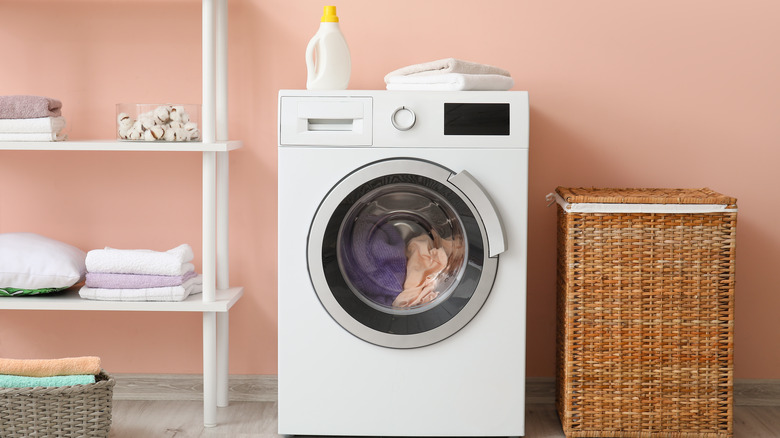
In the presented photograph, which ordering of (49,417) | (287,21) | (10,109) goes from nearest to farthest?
1. (49,417)
2. (10,109)
3. (287,21)

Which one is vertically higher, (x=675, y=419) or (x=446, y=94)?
(x=446, y=94)

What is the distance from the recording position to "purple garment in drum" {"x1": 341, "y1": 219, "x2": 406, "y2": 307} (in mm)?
2191

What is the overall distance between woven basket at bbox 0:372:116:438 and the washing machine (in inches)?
19.8

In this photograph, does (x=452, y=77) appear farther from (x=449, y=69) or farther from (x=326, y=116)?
(x=326, y=116)

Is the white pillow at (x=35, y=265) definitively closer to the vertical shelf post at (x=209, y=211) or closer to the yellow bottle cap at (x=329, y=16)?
the vertical shelf post at (x=209, y=211)

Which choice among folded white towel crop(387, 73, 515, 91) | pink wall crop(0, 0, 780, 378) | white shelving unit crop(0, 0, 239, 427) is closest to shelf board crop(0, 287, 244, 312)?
white shelving unit crop(0, 0, 239, 427)

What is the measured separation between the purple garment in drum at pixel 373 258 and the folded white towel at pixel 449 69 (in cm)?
→ 44

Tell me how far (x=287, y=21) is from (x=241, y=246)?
74 centimetres

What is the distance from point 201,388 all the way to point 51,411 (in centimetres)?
61

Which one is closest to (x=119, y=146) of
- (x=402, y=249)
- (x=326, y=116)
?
(x=326, y=116)

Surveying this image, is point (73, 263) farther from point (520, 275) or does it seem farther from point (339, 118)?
point (520, 275)

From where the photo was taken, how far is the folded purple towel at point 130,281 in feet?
7.61

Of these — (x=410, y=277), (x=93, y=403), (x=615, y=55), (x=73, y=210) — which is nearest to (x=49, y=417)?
(x=93, y=403)

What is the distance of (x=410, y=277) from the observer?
2.22m
